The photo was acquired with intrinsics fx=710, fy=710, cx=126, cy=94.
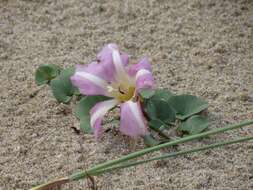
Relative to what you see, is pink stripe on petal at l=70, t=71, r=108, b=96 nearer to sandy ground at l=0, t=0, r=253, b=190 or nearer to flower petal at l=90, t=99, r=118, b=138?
flower petal at l=90, t=99, r=118, b=138

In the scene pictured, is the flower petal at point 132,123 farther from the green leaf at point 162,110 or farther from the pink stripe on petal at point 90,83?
the green leaf at point 162,110

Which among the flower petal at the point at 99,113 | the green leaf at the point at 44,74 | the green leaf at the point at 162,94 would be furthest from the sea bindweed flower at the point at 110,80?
the green leaf at the point at 44,74

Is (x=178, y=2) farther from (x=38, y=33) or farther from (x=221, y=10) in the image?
(x=38, y=33)

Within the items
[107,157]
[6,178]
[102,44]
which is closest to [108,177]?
[107,157]

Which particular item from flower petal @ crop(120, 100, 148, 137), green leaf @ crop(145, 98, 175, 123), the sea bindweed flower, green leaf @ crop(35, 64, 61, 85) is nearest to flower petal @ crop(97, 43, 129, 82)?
the sea bindweed flower

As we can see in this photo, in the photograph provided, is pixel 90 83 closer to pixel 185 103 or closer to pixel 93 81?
pixel 93 81

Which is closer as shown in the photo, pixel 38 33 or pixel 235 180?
pixel 235 180

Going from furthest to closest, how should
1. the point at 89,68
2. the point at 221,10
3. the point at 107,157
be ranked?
the point at 221,10 → the point at 107,157 → the point at 89,68
